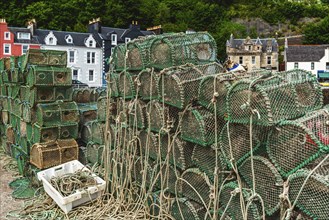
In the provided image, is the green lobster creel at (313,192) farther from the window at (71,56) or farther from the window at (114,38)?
the window at (114,38)

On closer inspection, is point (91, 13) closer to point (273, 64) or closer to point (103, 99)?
point (273, 64)

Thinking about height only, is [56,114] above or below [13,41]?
below

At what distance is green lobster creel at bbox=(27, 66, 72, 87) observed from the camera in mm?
5559

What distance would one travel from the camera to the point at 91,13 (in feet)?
136

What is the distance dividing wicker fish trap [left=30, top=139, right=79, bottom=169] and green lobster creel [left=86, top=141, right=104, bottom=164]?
0.77 ft

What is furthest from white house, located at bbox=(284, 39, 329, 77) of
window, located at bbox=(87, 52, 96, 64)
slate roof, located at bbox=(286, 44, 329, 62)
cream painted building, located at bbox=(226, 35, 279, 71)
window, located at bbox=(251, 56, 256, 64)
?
window, located at bbox=(87, 52, 96, 64)

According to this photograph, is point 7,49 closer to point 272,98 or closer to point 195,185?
point 195,185

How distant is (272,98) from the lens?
2684 millimetres

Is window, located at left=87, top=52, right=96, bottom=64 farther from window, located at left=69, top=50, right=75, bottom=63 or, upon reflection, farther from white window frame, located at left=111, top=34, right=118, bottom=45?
white window frame, located at left=111, top=34, right=118, bottom=45

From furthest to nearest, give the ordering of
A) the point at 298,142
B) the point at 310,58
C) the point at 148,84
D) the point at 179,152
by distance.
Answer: the point at 310,58 < the point at 148,84 < the point at 179,152 < the point at 298,142

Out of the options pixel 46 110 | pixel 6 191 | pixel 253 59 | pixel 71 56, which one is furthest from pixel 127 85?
pixel 253 59

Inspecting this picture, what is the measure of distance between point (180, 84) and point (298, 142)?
1430 mm

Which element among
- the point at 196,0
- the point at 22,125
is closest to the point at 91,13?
the point at 196,0

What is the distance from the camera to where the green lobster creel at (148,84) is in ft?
13.1
